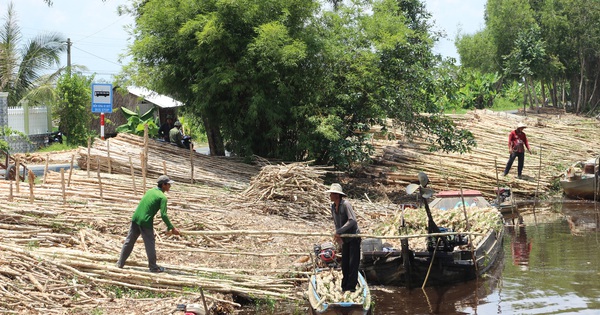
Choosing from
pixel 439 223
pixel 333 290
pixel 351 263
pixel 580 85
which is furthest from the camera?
pixel 580 85

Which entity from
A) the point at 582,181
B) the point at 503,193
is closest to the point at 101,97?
the point at 503,193

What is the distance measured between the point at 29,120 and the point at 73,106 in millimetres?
1819

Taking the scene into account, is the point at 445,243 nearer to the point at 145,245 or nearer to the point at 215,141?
the point at 145,245

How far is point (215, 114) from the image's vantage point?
20.7 metres

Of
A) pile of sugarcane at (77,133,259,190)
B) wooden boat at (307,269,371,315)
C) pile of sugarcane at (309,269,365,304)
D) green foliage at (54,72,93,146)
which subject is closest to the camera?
wooden boat at (307,269,371,315)

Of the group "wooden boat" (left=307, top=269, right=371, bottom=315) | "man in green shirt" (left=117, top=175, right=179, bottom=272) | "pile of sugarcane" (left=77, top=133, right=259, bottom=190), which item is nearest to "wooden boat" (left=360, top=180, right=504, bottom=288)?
"wooden boat" (left=307, top=269, right=371, bottom=315)

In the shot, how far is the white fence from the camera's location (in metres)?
29.0

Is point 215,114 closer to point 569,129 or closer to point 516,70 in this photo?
point 569,129

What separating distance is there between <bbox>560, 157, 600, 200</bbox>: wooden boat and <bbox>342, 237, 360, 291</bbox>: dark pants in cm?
1331

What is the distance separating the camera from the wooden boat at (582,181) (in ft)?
Result: 70.0

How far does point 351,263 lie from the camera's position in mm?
10109

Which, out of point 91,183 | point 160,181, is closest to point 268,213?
point 91,183

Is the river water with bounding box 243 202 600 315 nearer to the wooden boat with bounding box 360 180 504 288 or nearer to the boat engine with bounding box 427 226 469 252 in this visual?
the wooden boat with bounding box 360 180 504 288

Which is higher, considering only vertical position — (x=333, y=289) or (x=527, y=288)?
(x=333, y=289)
